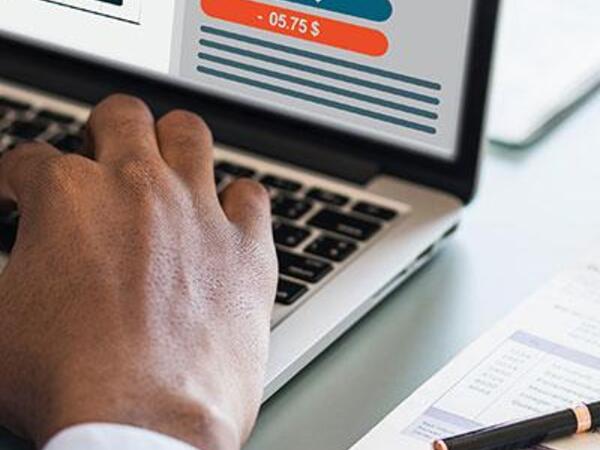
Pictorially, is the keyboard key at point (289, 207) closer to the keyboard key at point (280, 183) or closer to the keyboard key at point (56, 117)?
the keyboard key at point (280, 183)

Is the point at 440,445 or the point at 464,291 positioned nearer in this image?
the point at 440,445

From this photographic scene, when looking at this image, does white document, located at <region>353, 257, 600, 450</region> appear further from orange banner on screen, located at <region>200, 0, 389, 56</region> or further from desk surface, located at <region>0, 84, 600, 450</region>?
orange banner on screen, located at <region>200, 0, 389, 56</region>

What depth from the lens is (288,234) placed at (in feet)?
2.65

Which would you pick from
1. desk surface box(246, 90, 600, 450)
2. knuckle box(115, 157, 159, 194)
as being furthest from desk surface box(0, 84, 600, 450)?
knuckle box(115, 157, 159, 194)

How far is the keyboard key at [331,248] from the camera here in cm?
79

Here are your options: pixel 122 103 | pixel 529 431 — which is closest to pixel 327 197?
pixel 122 103

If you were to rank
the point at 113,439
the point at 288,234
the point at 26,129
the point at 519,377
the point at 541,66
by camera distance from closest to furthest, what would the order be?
the point at 113,439 < the point at 519,377 < the point at 288,234 < the point at 26,129 < the point at 541,66

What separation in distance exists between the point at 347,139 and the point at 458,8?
0.11 meters

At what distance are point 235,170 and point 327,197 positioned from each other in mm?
66

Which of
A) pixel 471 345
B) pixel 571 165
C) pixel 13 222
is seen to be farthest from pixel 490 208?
pixel 13 222

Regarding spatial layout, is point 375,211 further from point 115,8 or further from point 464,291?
point 115,8

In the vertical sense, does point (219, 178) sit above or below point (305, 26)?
below

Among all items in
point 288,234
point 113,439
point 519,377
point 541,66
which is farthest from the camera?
point 541,66

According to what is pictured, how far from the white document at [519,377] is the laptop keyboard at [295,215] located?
10 cm
